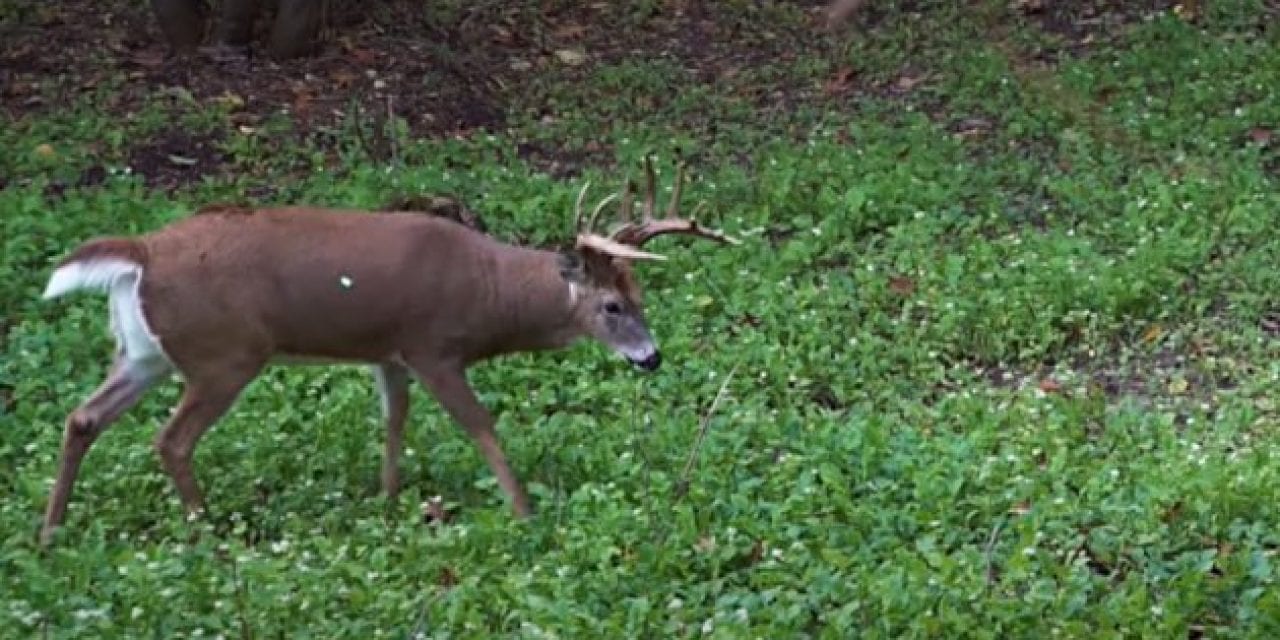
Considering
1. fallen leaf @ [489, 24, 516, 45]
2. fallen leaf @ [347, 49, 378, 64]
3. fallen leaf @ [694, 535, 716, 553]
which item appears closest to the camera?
fallen leaf @ [694, 535, 716, 553]

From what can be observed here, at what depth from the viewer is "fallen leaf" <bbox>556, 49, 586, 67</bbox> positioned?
12.5m

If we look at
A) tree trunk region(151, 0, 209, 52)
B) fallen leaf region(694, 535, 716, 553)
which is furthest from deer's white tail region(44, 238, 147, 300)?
tree trunk region(151, 0, 209, 52)

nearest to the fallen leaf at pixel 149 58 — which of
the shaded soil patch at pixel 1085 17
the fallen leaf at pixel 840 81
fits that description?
the fallen leaf at pixel 840 81

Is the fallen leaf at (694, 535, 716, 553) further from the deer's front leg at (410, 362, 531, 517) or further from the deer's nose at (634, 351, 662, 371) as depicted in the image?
the deer's nose at (634, 351, 662, 371)

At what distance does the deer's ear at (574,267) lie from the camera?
714cm

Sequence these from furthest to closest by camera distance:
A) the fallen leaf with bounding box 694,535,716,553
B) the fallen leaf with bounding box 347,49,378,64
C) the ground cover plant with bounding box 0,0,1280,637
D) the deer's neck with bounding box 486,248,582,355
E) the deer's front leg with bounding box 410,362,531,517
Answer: the fallen leaf with bounding box 347,49,378,64 → the deer's neck with bounding box 486,248,582,355 → the deer's front leg with bounding box 410,362,531,517 → the fallen leaf with bounding box 694,535,716,553 → the ground cover plant with bounding box 0,0,1280,637

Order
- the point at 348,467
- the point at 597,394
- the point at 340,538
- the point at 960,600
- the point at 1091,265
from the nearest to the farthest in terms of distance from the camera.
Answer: the point at 960,600 → the point at 340,538 → the point at 348,467 → the point at 597,394 → the point at 1091,265

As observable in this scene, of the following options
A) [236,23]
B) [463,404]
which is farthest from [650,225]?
[236,23]

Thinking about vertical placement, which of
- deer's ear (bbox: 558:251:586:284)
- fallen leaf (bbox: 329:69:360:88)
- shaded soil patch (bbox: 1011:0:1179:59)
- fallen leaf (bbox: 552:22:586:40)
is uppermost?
deer's ear (bbox: 558:251:586:284)

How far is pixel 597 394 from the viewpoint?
752 cm

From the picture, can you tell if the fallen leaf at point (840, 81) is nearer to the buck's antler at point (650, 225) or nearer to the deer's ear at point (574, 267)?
the buck's antler at point (650, 225)

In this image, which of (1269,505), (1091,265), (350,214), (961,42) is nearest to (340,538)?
(350,214)

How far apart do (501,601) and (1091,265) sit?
3786mm

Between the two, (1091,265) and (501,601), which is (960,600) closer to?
(501,601)
